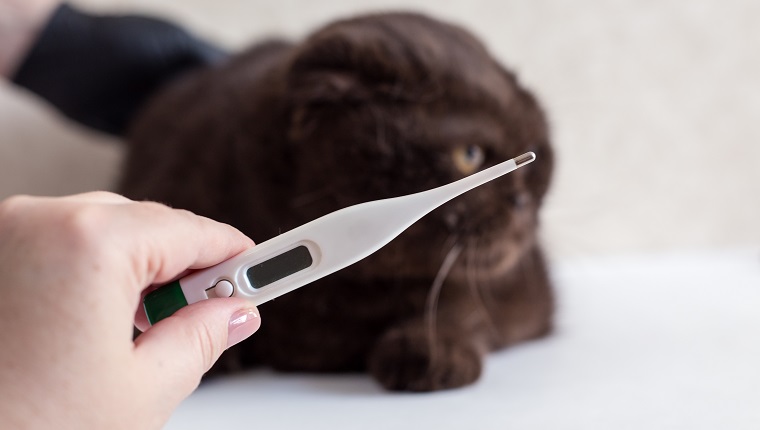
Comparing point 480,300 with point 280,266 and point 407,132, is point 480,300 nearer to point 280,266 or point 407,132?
point 407,132

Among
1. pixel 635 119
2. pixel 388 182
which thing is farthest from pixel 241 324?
pixel 635 119

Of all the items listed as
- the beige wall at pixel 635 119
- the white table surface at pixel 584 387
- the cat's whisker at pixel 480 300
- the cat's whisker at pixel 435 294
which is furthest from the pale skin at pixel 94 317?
the beige wall at pixel 635 119

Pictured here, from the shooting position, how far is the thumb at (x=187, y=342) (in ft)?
1.52

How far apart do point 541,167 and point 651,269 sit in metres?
0.60

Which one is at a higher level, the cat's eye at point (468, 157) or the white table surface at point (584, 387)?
the cat's eye at point (468, 157)

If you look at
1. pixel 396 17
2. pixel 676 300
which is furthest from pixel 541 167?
pixel 676 300

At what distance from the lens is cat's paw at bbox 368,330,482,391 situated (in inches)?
32.5

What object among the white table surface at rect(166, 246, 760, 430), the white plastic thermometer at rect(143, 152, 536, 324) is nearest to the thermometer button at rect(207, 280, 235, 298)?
the white plastic thermometer at rect(143, 152, 536, 324)

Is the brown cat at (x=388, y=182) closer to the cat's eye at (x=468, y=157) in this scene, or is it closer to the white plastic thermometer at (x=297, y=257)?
the cat's eye at (x=468, y=157)

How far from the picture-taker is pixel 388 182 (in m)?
0.83

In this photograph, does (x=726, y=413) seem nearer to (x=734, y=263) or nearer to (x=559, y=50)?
(x=734, y=263)

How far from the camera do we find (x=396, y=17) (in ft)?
3.09

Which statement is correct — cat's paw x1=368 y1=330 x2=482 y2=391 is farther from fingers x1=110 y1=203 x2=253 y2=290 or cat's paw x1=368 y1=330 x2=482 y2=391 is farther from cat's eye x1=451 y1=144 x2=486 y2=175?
fingers x1=110 y1=203 x2=253 y2=290

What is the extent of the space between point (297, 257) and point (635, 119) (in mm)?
1230
